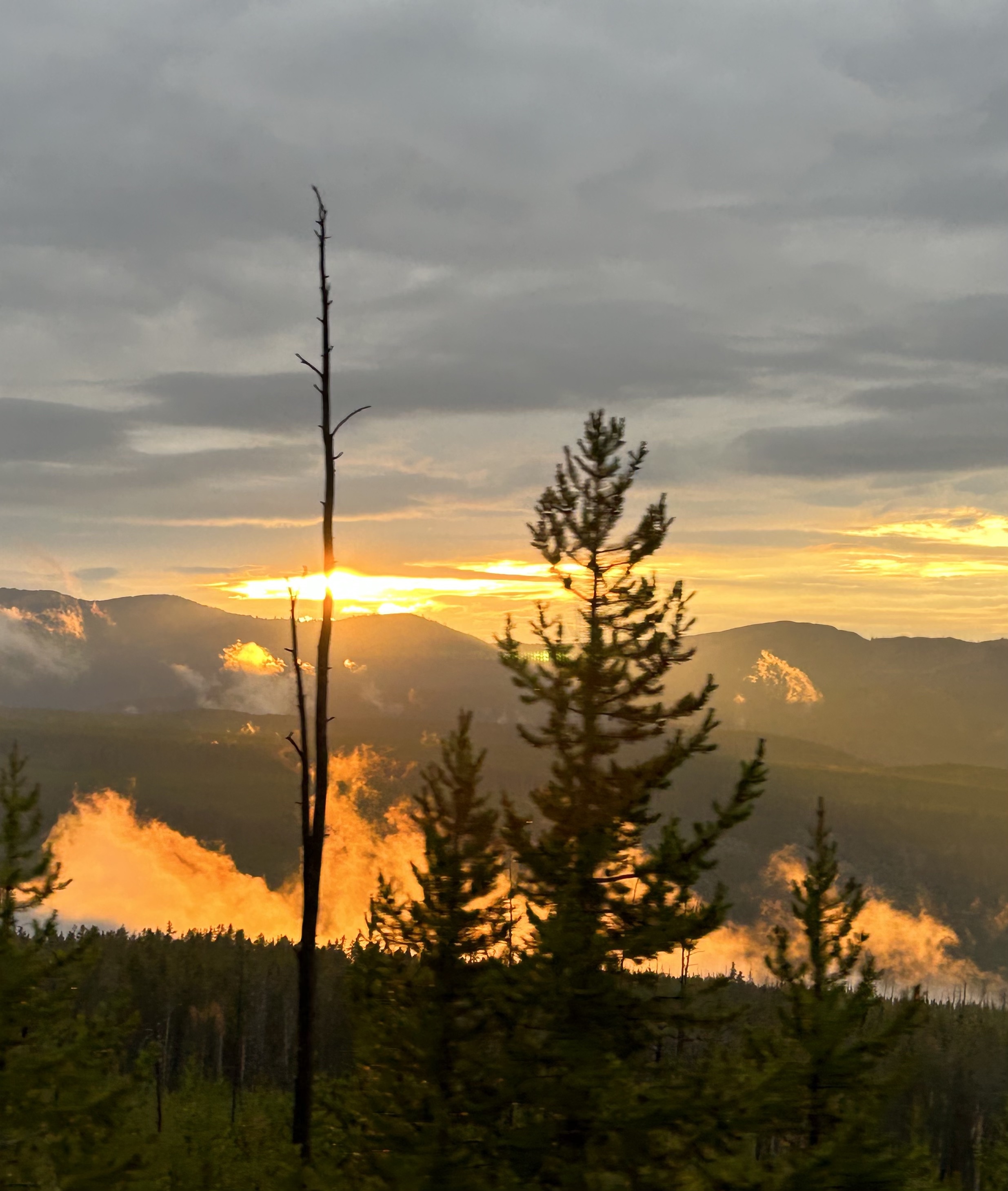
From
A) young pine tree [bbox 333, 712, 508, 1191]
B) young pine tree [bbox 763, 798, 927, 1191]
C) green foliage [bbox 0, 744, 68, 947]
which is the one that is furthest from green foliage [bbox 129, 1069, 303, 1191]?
green foliage [bbox 0, 744, 68, 947]

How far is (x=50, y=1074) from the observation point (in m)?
15.4

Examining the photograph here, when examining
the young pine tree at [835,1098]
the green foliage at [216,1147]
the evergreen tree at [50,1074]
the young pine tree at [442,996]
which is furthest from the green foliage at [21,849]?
the young pine tree at [835,1098]

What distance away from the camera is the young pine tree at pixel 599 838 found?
14938 millimetres

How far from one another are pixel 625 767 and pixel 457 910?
5.29m

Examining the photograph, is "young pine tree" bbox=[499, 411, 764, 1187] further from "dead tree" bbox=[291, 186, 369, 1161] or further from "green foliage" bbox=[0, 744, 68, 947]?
"green foliage" bbox=[0, 744, 68, 947]

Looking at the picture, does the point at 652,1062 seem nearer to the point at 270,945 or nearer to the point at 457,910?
the point at 457,910

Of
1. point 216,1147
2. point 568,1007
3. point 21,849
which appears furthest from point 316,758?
point 216,1147

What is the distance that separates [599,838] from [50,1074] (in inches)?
319

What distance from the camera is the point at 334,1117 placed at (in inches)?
1194

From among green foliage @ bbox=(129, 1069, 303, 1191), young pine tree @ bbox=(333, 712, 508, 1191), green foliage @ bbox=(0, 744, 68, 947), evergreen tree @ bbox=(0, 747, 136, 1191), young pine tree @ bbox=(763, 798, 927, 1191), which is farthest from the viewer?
green foliage @ bbox=(0, 744, 68, 947)

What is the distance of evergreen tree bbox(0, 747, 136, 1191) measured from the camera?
41.9 ft

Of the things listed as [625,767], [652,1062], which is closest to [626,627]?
[625,767]

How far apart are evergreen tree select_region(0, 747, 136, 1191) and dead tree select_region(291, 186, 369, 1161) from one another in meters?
2.42

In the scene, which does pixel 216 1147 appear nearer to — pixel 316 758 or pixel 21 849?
pixel 21 849
